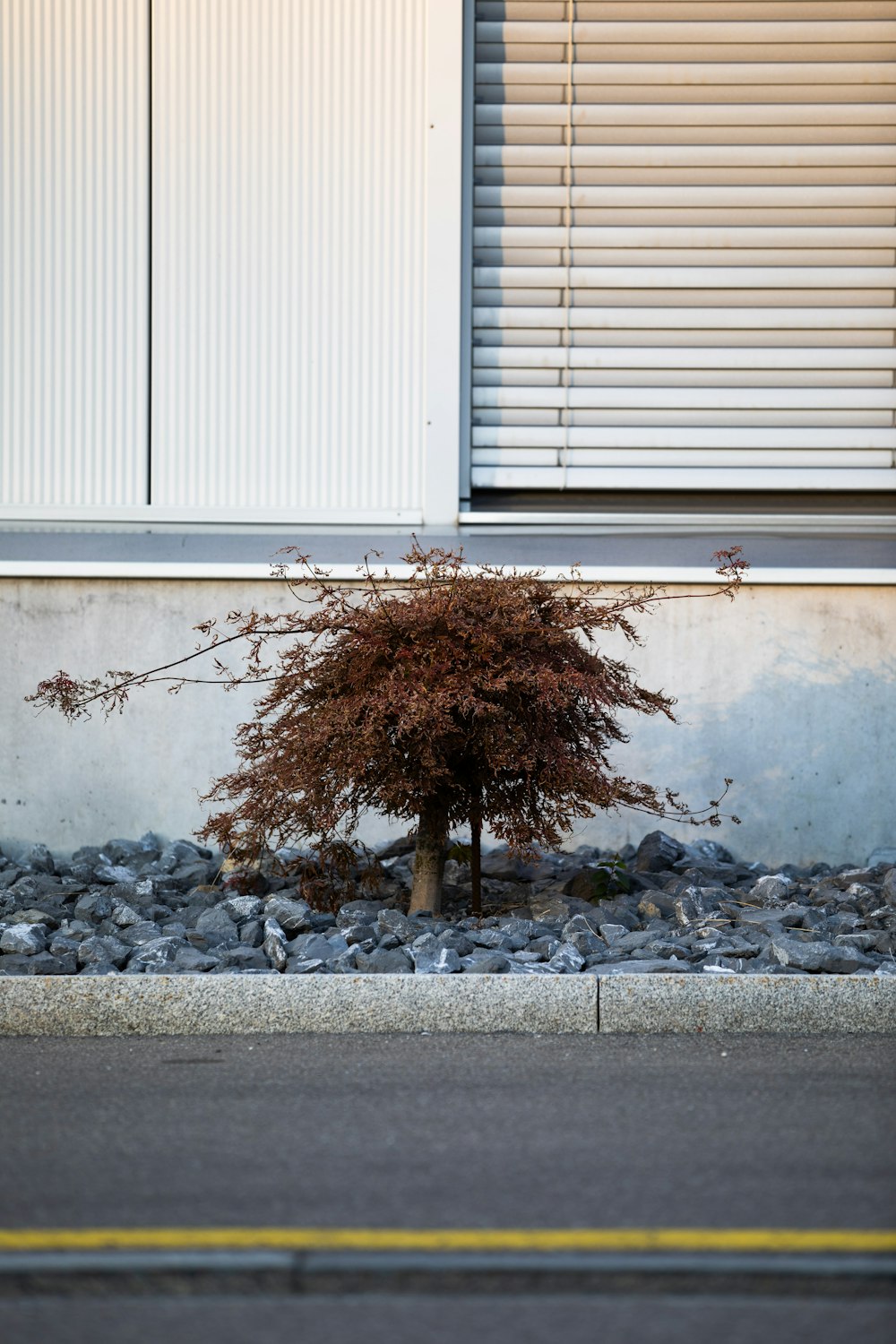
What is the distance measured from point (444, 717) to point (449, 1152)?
197 cm

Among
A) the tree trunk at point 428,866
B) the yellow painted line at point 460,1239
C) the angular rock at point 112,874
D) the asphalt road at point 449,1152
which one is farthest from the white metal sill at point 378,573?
the yellow painted line at point 460,1239

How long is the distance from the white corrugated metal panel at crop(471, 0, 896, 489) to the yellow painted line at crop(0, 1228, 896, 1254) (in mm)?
5681

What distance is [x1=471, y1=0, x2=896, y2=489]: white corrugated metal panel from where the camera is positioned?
7.95m

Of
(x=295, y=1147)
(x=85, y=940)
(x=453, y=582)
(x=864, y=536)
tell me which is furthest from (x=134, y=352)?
(x=295, y=1147)

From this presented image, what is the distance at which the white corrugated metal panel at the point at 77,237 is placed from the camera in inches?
307

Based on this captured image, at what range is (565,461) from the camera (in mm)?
8039

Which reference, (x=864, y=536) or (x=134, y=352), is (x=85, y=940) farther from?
(x=864, y=536)

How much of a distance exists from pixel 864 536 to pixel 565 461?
5.99ft

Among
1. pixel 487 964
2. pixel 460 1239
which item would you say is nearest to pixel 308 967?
pixel 487 964

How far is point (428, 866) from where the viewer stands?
5.82 metres

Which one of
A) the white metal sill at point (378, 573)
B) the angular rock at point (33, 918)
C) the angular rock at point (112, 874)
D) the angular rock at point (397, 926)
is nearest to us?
the angular rock at point (397, 926)

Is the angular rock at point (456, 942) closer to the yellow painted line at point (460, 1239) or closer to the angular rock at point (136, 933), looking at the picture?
the angular rock at point (136, 933)

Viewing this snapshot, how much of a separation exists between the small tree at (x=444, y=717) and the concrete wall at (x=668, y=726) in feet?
5.88

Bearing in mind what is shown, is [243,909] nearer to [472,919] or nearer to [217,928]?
[217,928]
